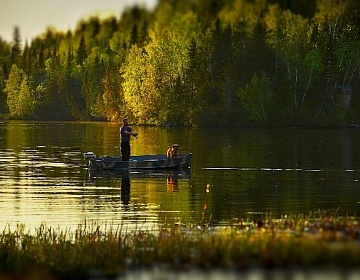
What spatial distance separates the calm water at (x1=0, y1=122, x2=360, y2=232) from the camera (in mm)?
30391

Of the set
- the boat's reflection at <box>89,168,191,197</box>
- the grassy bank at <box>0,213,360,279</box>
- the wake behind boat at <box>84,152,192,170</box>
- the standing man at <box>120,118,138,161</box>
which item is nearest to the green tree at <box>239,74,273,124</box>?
the boat's reflection at <box>89,168,191,197</box>

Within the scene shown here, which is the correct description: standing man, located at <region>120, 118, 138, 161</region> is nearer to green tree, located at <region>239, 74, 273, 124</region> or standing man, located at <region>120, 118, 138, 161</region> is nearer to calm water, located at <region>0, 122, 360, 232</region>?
calm water, located at <region>0, 122, 360, 232</region>

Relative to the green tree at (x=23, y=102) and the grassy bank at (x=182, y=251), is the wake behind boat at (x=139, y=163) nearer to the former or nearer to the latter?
the grassy bank at (x=182, y=251)

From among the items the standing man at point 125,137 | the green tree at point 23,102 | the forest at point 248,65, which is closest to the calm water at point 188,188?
the standing man at point 125,137

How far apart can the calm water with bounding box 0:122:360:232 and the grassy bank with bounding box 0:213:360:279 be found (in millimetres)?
4744

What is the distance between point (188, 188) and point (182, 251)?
70.9 ft

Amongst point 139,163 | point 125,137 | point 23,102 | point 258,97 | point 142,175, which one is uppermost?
point 23,102

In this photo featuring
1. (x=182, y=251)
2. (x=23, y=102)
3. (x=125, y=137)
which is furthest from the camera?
(x=23, y=102)

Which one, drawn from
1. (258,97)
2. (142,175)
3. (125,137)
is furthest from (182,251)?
(258,97)

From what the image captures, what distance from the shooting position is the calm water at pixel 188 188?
30.4 metres

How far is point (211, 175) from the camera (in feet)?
158

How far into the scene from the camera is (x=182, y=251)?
19078mm

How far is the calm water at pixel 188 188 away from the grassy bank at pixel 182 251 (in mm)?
4744

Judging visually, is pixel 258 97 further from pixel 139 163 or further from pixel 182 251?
pixel 182 251
